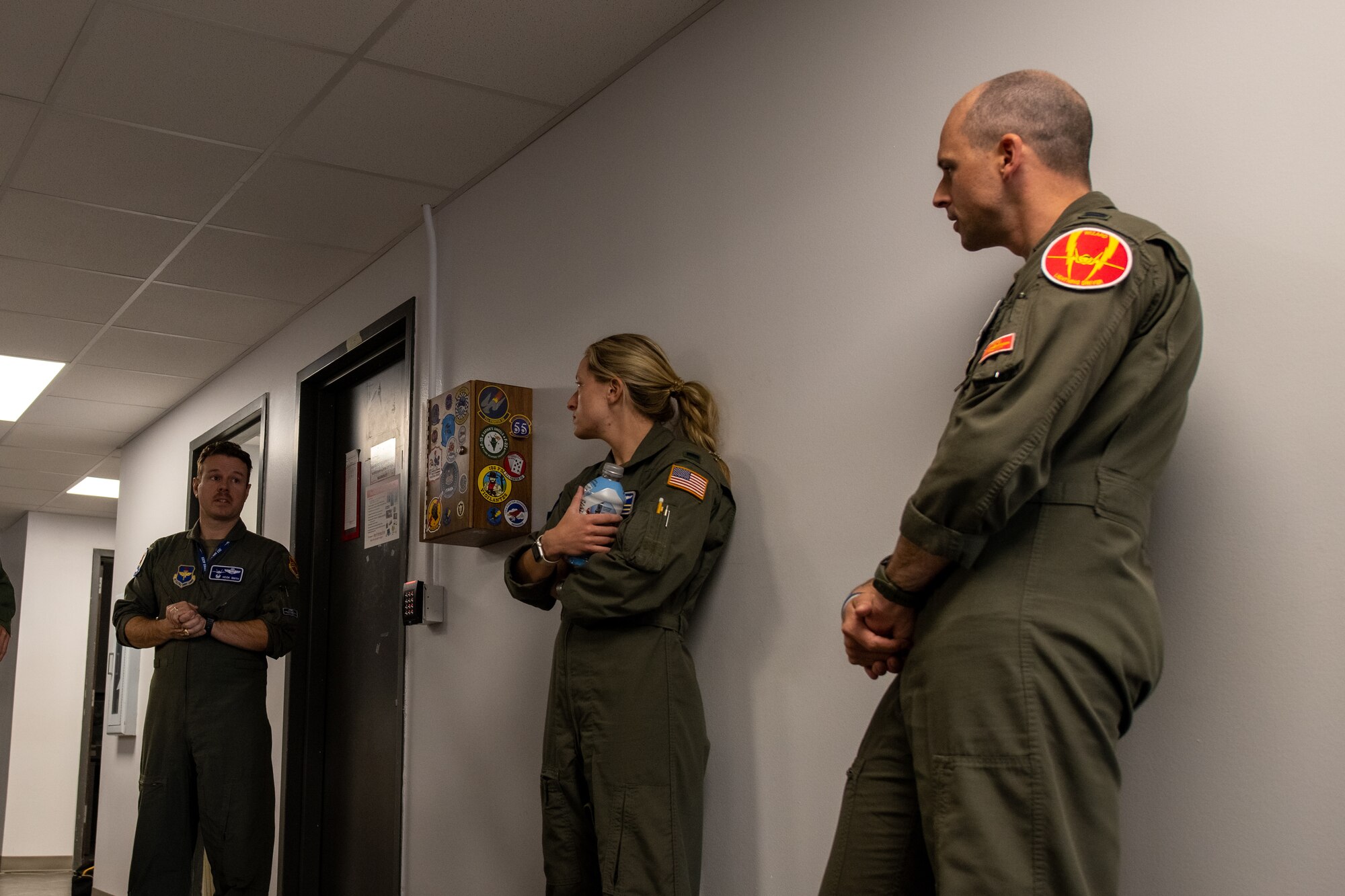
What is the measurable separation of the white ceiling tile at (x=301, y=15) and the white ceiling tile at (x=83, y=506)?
6590 mm

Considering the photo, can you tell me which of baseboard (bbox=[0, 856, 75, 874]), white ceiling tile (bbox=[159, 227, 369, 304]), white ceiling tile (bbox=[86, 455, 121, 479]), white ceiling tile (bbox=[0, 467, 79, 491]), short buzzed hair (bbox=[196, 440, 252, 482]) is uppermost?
white ceiling tile (bbox=[159, 227, 369, 304])

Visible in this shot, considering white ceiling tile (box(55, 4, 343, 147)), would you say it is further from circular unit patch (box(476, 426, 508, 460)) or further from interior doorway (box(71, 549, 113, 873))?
interior doorway (box(71, 549, 113, 873))

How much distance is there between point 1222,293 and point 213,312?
167 inches

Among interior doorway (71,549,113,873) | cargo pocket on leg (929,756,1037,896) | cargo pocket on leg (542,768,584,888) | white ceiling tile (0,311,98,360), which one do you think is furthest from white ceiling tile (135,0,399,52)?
interior doorway (71,549,113,873)

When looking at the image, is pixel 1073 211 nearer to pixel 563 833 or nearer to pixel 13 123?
pixel 563 833

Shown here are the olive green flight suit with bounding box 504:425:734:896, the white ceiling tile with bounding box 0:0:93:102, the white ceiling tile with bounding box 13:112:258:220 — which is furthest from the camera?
the white ceiling tile with bounding box 13:112:258:220

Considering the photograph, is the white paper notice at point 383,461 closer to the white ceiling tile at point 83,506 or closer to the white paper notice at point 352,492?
the white paper notice at point 352,492

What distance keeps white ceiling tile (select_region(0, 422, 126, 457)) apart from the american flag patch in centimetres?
535

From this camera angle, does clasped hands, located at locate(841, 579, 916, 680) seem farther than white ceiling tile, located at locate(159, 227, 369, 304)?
No

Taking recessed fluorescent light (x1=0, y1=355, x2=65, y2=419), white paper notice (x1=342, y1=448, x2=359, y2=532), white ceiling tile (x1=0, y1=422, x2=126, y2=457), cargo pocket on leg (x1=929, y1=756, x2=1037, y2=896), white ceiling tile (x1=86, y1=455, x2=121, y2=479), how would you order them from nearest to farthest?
cargo pocket on leg (x1=929, y1=756, x2=1037, y2=896) → white paper notice (x1=342, y1=448, x2=359, y2=532) → recessed fluorescent light (x1=0, y1=355, x2=65, y2=419) → white ceiling tile (x1=0, y1=422, x2=126, y2=457) → white ceiling tile (x1=86, y1=455, x2=121, y2=479)

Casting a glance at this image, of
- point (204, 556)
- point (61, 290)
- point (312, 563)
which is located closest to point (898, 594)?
point (204, 556)

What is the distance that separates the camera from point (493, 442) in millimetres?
3277

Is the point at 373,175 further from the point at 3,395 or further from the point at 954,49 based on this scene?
the point at 3,395

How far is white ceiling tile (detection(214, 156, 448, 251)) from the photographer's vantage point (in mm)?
3721
